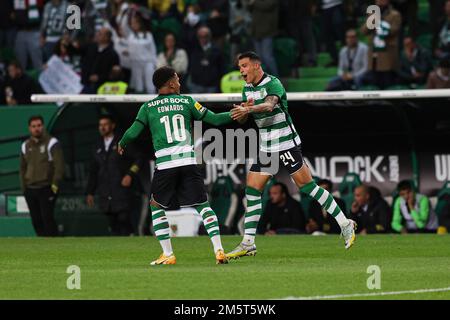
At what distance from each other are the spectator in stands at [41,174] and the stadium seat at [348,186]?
4.47 meters

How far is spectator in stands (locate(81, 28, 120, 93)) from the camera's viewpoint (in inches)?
907

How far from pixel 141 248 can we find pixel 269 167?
294cm

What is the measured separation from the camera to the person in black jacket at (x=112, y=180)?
20547 mm

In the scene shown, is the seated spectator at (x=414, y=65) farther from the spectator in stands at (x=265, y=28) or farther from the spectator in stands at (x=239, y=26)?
the spectator in stands at (x=239, y=26)

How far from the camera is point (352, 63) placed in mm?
22719

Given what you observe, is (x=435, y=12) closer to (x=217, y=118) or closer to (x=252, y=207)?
(x=252, y=207)

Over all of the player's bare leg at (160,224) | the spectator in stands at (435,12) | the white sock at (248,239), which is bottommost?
the white sock at (248,239)

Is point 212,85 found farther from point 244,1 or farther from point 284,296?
point 284,296

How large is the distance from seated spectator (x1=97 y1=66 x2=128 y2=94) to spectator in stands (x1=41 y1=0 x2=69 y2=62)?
2.42 m

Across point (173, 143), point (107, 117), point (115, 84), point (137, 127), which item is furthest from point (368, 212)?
point (137, 127)

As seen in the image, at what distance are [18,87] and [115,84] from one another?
1981 mm

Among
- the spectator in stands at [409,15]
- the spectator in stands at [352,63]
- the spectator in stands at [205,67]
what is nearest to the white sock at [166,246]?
the spectator in stands at [352,63]

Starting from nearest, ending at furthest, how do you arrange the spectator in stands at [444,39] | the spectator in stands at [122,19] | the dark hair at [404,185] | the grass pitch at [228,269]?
1. the grass pitch at [228,269]
2. the dark hair at [404,185]
3. the spectator in stands at [444,39]
4. the spectator in stands at [122,19]
